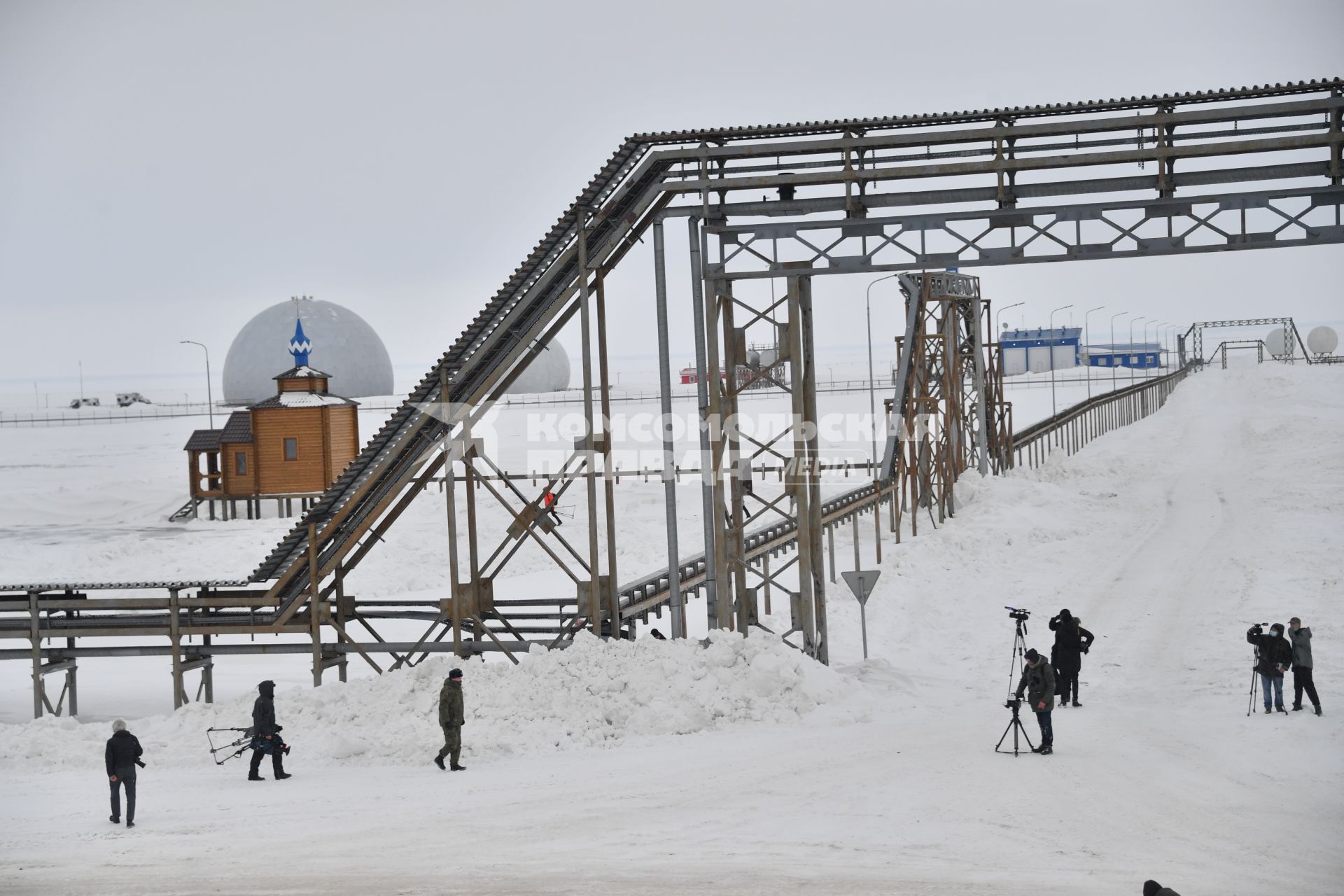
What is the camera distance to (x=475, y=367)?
19.7 metres

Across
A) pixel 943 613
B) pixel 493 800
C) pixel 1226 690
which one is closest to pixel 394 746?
pixel 493 800

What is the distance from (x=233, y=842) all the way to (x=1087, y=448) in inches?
2142

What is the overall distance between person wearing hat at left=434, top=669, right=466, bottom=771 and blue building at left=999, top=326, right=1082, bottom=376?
127 m

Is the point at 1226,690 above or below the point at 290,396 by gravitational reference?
below

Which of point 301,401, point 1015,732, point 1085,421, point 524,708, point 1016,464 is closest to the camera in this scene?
point 1015,732

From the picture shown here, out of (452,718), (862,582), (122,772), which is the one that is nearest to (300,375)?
(862,582)

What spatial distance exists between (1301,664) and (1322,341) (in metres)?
138

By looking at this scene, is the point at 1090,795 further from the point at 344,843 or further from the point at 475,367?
the point at 475,367

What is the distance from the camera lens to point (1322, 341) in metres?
140

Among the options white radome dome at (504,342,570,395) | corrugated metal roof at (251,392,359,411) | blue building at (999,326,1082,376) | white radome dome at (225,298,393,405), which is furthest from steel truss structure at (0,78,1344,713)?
blue building at (999,326,1082,376)

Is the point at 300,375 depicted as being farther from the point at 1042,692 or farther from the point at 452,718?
the point at 1042,692

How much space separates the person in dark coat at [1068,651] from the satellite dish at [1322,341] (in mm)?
136430

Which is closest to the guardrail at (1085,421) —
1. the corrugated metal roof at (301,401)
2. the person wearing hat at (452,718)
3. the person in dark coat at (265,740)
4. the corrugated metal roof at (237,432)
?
the corrugated metal roof at (301,401)

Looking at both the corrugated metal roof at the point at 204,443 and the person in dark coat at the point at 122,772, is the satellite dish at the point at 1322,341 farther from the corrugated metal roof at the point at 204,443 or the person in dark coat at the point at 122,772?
the person in dark coat at the point at 122,772
